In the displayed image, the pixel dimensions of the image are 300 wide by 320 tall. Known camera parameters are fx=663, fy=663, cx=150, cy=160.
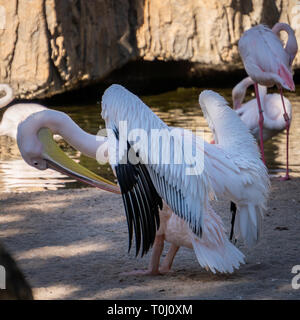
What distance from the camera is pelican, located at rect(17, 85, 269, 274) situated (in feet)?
9.78

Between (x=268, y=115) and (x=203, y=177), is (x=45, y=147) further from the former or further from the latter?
(x=268, y=115)

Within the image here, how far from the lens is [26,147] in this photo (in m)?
3.29

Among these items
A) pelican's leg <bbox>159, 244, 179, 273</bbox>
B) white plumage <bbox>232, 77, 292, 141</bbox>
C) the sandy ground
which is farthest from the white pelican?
pelican's leg <bbox>159, 244, 179, 273</bbox>

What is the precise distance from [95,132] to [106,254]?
484 centimetres

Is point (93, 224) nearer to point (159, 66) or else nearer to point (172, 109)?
point (172, 109)

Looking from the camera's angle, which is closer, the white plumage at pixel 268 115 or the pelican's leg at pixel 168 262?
the pelican's leg at pixel 168 262

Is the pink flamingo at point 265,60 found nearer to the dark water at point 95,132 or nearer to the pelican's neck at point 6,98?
the dark water at point 95,132

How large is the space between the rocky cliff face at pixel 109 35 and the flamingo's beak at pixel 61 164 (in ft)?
23.3

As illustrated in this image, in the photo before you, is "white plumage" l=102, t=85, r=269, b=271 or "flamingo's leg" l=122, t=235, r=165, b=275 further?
"flamingo's leg" l=122, t=235, r=165, b=275

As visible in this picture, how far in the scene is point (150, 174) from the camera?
3.02m

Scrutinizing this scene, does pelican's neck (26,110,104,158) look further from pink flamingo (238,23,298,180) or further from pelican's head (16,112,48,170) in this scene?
pink flamingo (238,23,298,180)

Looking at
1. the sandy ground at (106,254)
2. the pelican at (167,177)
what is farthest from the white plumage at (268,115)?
the pelican at (167,177)

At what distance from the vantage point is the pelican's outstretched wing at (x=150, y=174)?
2.97 meters
